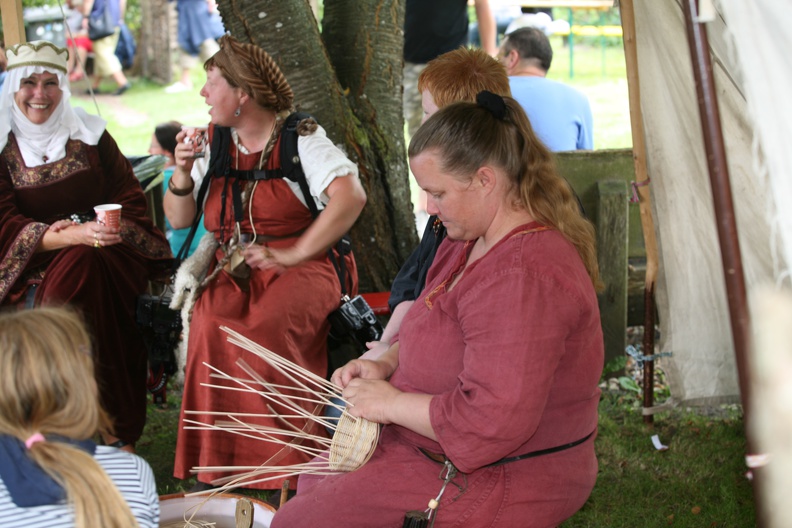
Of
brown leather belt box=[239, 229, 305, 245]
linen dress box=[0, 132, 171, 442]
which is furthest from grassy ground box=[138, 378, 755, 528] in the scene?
brown leather belt box=[239, 229, 305, 245]

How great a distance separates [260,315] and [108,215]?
699mm

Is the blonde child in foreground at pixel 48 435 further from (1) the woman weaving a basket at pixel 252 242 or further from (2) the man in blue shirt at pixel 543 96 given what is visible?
(2) the man in blue shirt at pixel 543 96

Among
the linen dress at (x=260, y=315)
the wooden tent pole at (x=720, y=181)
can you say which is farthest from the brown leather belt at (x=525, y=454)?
the linen dress at (x=260, y=315)

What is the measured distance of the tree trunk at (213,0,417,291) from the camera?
4.32 metres

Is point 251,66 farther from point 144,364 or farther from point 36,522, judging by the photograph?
point 36,522

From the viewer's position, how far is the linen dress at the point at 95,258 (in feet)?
12.0

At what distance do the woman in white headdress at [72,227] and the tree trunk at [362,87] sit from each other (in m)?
0.91

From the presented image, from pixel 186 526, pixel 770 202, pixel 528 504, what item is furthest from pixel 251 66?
pixel 770 202

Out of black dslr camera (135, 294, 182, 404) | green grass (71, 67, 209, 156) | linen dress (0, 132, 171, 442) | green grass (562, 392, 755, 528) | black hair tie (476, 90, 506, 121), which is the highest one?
black hair tie (476, 90, 506, 121)

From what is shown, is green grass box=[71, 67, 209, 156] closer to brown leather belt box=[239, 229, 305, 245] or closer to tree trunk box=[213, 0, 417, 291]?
tree trunk box=[213, 0, 417, 291]

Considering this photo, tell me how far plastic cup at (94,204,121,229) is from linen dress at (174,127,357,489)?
371 millimetres

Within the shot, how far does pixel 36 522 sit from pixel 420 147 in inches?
45.9

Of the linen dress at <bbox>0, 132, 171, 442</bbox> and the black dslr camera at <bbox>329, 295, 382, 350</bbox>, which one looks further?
the linen dress at <bbox>0, 132, 171, 442</bbox>

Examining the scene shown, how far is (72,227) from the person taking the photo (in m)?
3.66
